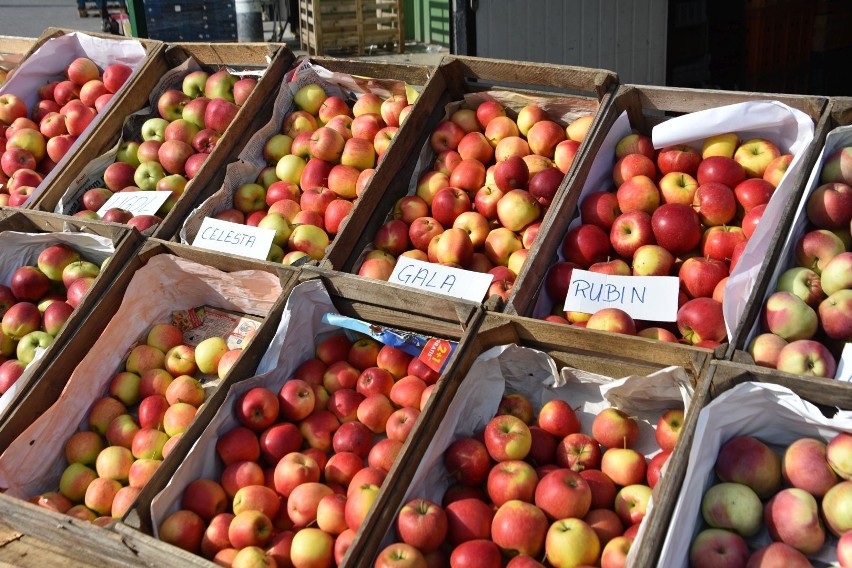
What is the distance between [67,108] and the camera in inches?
163

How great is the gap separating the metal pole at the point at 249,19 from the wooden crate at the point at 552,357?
231 inches

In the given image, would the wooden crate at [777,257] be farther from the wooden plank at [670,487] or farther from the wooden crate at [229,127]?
the wooden crate at [229,127]

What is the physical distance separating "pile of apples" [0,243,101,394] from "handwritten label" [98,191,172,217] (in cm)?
29

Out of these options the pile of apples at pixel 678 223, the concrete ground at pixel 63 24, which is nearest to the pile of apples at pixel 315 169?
the pile of apples at pixel 678 223

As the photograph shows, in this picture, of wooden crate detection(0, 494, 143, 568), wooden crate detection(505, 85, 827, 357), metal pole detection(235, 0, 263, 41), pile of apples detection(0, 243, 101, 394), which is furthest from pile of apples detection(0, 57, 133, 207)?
metal pole detection(235, 0, 263, 41)

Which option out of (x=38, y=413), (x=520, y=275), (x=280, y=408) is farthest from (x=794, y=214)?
(x=38, y=413)

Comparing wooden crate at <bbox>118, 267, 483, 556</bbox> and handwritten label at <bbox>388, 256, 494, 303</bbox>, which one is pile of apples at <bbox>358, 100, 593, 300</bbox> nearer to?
handwritten label at <bbox>388, 256, 494, 303</bbox>

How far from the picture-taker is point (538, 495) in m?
2.09

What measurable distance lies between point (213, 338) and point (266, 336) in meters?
0.35

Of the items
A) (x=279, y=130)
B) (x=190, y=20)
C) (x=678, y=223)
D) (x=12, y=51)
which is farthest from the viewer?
(x=190, y=20)

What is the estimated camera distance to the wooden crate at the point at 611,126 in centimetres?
264

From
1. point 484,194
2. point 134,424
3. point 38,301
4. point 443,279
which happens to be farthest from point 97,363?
point 484,194

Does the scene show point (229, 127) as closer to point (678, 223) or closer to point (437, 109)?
point (437, 109)

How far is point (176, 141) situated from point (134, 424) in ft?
5.02
